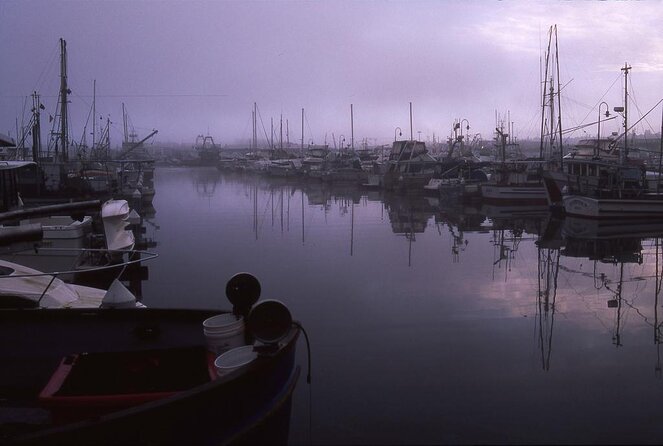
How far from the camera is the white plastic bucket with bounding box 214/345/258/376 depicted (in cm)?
495

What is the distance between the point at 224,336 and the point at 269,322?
651 mm

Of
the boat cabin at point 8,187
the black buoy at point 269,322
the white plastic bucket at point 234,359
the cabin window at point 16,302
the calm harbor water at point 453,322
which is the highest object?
the boat cabin at point 8,187

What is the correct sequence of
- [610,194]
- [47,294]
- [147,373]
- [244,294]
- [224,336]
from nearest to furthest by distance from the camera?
[147,373] < [224,336] < [244,294] < [47,294] < [610,194]

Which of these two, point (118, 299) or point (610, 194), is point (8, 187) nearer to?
point (118, 299)

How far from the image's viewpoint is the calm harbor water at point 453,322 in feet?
19.7

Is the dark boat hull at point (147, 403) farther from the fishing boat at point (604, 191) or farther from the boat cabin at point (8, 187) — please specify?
the fishing boat at point (604, 191)

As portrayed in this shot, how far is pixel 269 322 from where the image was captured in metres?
5.11

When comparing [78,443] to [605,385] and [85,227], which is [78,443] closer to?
[605,385]

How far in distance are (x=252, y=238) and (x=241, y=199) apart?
692 inches

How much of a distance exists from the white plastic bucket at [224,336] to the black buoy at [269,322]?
525 mm

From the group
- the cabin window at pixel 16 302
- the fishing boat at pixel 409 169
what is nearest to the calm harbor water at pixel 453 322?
the cabin window at pixel 16 302

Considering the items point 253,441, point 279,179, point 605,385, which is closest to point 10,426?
point 253,441

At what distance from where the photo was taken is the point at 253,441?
4980mm

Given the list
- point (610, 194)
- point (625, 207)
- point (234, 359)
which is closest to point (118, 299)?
point (234, 359)
